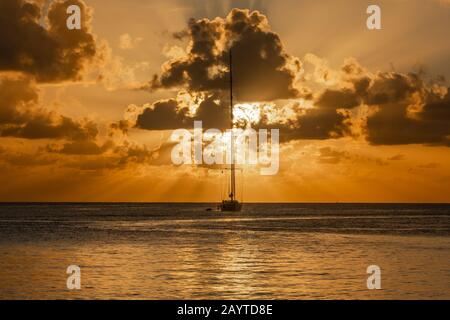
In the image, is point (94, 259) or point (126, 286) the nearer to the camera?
point (126, 286)

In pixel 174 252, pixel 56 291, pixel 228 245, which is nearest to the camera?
pixel 56 291

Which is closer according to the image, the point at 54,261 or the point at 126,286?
the point at 126,286

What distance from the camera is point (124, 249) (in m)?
78.1

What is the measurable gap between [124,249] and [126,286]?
110ft
